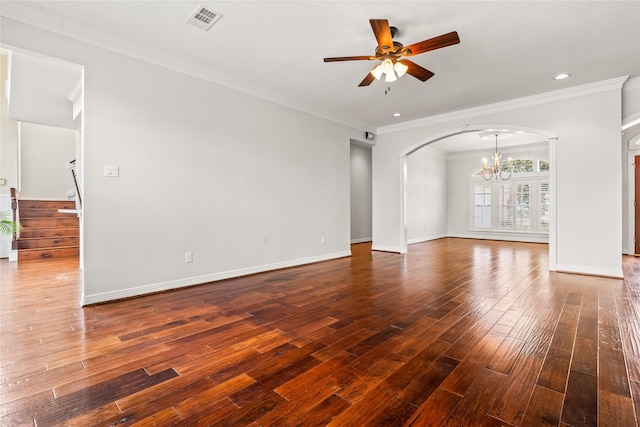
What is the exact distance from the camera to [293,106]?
16.8ft

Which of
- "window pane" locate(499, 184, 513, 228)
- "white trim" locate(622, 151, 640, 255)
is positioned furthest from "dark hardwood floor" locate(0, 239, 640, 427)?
"window pane" locate(499, 184, 513, 228)

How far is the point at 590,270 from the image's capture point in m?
4.49

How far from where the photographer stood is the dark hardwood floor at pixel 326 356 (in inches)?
59.1

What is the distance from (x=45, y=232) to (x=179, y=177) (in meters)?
4.71

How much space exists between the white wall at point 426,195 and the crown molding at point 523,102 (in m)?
2.35

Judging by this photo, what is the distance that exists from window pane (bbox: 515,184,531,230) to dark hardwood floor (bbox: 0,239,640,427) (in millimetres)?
5680

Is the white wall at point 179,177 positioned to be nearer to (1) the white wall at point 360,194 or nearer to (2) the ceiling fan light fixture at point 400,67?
(2) the ceiling fan light fixture at point 400,67

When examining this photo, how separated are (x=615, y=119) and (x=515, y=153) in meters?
5.05

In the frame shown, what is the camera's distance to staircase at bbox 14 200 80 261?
5863mm

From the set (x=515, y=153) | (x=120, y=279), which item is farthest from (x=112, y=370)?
(x=515, y=153)

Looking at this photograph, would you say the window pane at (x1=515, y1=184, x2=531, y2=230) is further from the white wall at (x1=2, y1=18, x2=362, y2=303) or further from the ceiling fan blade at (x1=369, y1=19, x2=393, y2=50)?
the ceiling fan blade at (x1=369, y1=19, x2=393, y2=50)

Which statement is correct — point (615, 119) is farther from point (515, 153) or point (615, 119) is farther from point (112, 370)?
point (112, 370)

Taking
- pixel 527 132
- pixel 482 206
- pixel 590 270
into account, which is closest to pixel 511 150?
pixel 482 206

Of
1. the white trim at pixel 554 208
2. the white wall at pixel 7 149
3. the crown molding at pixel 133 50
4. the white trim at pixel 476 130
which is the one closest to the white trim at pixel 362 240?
the white trim at pixel 476 130
